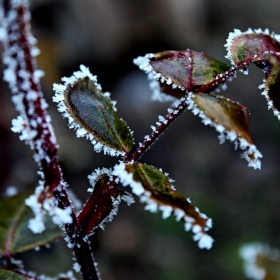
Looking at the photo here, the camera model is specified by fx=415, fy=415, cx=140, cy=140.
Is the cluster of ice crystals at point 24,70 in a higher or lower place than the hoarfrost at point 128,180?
higher

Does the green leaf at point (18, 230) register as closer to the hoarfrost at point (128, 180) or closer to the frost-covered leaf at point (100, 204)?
the frost-covered leaf at point (100, 204)

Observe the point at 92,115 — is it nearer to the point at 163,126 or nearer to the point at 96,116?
the point at 96,116

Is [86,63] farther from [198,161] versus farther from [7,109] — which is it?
[198,161]

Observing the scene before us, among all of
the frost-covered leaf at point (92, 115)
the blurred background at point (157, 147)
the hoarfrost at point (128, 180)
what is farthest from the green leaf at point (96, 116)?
the blurred background at point (157, 147)

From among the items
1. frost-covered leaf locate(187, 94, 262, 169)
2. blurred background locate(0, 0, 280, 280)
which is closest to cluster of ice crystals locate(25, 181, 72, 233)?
frost-covered leaf locate(187, 94, 262, 169)

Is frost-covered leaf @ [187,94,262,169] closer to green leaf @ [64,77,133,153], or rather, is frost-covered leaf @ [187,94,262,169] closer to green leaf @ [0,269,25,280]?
green leaf @ [64,77,133,153]

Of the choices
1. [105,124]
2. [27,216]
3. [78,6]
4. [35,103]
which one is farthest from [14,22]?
[78,6]

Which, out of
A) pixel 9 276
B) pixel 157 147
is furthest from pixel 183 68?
pixel 157 147
